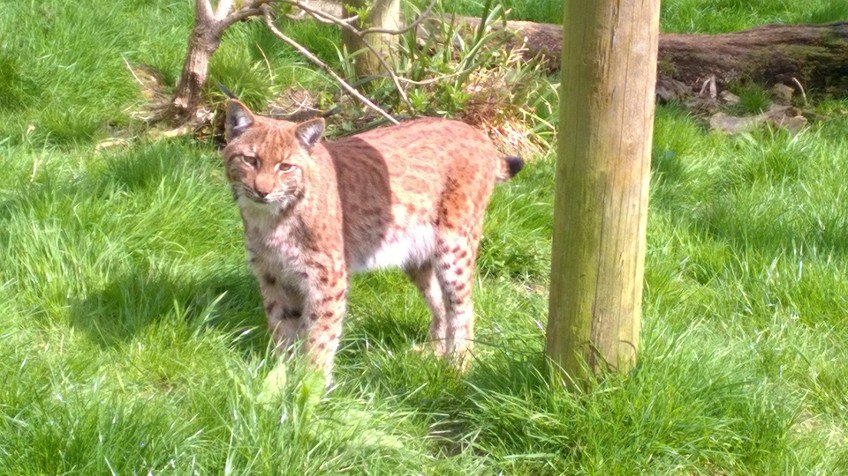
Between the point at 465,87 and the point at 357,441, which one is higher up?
the point at 465,87

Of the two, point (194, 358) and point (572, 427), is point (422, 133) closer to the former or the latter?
point (194, 358)

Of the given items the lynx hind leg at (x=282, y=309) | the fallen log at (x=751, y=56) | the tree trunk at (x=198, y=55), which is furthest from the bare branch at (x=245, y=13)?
the fallen log at (x=751, y=56)

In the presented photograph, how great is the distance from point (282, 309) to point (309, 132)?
792mm

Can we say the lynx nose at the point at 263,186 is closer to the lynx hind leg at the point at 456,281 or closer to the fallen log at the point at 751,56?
the lynx hind leg at the point at 456,281

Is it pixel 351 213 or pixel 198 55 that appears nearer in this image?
pixel 351 213

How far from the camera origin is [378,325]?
4.91 metres

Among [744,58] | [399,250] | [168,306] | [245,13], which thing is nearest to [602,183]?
[399,250]

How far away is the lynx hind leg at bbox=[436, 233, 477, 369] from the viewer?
4938 mm

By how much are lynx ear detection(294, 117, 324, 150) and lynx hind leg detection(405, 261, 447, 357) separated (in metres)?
0.86

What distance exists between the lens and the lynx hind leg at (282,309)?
4.67 meters

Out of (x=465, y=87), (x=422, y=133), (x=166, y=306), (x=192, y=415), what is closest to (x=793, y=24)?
(x=465, y=87)

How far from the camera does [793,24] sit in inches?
351

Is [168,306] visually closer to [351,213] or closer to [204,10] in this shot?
[351,213]

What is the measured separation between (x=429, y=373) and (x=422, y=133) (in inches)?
55.0
